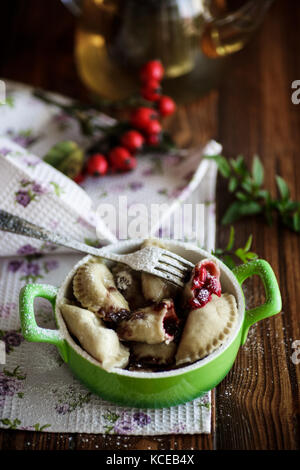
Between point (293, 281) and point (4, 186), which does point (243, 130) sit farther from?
point (4, 186)

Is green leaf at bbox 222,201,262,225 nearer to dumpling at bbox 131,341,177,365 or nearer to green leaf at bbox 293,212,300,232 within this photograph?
green leaf at bbox 293,212,300,232

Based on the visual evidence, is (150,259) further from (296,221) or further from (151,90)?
(151,90)

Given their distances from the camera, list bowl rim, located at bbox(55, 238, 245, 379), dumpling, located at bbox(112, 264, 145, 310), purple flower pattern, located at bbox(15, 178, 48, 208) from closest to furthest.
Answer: bowl rim, located at bbox(55, 238, 245, 379), dumpling, located at bbox(112, 264, 145, 310), purple flower pattern, located at bbox(15, 178, 48, 208)

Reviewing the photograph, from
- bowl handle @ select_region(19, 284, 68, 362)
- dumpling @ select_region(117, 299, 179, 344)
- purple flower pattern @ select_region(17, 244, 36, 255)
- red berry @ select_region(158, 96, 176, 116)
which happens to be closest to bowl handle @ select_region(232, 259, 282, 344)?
dumpling @ select_region(117, 299, 179, 344)

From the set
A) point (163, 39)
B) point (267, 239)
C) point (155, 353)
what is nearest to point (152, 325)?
point (155, 353)

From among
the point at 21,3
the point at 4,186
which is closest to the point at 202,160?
the point at 4,186

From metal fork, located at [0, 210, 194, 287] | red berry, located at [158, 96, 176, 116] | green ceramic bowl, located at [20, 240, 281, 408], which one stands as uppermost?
red berry, located at [158, 96, 176, 116]

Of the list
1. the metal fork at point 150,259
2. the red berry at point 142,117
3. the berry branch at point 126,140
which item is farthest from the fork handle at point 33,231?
the red berry at point 142,117
